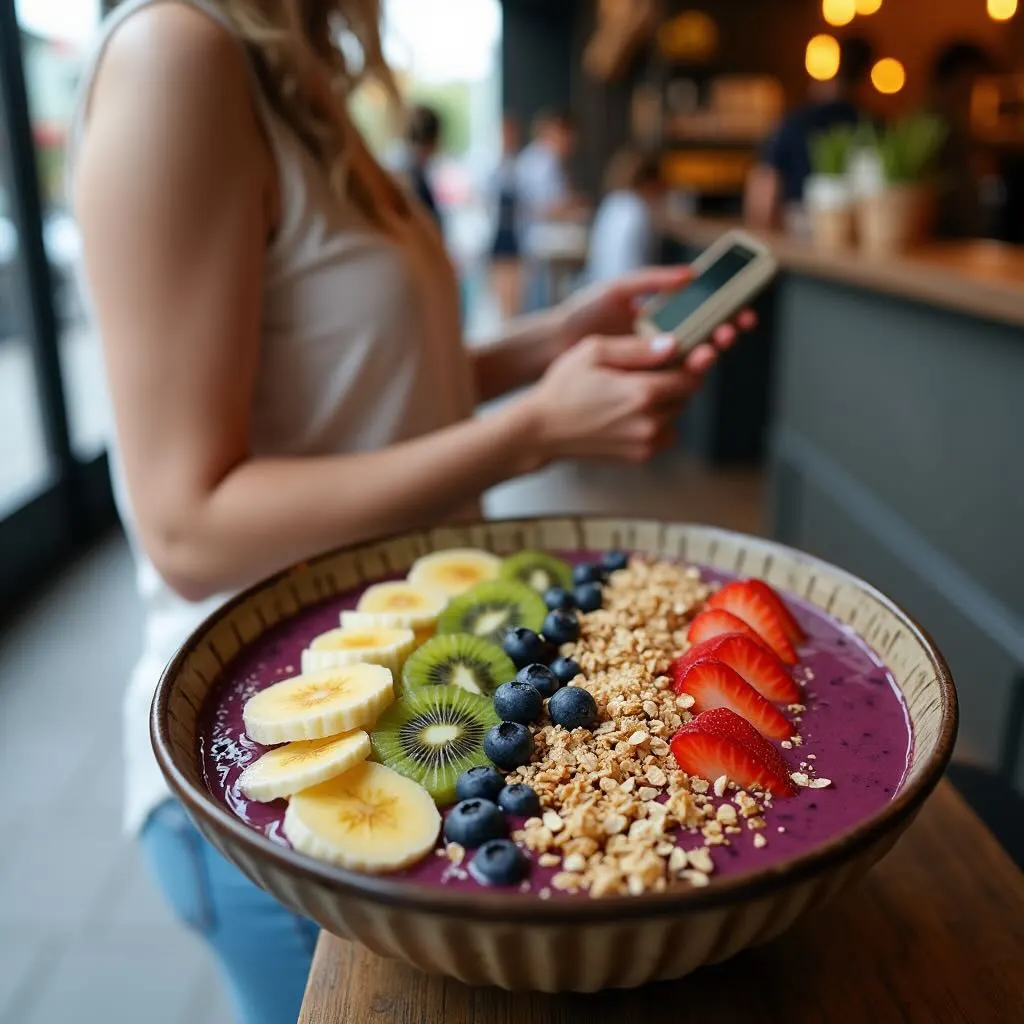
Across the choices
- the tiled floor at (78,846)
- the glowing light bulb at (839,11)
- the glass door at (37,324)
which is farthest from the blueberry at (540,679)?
the glowing light bulb at (839,11)

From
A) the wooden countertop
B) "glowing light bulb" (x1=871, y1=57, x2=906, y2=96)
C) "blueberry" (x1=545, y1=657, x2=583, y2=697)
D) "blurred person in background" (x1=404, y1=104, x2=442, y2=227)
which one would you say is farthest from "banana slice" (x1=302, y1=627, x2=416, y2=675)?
"glowing light bulb" (x1=871, y1=57, x2=906, y2=96)

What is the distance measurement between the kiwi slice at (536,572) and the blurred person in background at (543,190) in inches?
285

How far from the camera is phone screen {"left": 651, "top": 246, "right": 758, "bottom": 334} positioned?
3.55 ft

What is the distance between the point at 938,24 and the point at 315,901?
7.12 metres

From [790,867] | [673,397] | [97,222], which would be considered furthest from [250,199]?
[790,867]

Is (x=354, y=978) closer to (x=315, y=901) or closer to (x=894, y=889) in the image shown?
(x=315, y=901)

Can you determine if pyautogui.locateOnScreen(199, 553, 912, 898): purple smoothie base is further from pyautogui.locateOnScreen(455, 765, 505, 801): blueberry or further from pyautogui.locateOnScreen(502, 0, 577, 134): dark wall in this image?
pyautogui.locateOnScreen(502, 0, 577, 134): dark wall

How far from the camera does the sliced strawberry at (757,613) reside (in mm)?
744

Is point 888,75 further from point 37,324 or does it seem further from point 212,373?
point 212,373

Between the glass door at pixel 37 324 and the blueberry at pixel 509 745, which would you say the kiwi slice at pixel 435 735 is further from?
the glass door at pixel 37 324

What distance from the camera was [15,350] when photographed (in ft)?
12.0

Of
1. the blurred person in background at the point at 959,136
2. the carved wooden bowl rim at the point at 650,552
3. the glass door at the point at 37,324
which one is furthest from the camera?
the blurred person in background at the point at 959,136

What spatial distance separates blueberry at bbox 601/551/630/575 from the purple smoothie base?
0.49 feet

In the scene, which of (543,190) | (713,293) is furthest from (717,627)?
(543,190)
